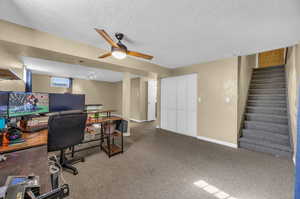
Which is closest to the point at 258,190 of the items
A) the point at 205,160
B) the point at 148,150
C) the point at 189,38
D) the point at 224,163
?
the point at 224,163

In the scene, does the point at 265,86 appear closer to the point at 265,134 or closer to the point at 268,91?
the point at 268,91

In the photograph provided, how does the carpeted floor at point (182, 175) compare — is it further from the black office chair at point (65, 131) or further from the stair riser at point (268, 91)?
the stair riser at point (268, 91)

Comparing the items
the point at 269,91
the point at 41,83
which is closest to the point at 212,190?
the point at 269,91

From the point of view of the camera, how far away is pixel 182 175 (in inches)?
79.7

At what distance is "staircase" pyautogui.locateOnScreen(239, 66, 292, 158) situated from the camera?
2.86m

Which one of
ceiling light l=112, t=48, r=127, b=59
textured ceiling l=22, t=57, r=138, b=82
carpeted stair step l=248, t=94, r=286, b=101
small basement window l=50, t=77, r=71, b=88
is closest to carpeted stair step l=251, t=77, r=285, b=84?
carpeted stair step l=248, t=94, r=286, b=101

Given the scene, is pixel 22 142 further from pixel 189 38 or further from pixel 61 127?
pixel 189 38

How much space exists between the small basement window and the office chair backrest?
588cm

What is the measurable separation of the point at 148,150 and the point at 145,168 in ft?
2.48

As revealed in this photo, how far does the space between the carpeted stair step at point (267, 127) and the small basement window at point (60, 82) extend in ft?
26.7

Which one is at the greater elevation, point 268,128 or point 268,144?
point 268,128

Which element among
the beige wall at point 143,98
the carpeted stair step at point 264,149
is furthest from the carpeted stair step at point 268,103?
the beige wall at point 143,98

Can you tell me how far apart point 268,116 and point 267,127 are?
34cm

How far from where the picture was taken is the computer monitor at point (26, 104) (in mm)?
1704
